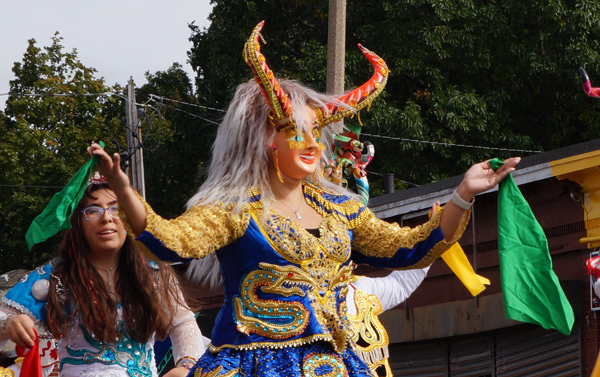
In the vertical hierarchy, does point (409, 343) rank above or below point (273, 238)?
above

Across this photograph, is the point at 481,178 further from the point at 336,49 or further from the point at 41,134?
the point at 41,134

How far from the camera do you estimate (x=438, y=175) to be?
1867 cm

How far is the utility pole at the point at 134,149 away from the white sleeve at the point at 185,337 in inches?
478

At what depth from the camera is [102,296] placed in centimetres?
561

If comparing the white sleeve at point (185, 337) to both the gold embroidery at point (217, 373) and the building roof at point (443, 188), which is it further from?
the building roof at point (443, 188)

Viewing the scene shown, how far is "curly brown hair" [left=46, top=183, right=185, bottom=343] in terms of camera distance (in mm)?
5520

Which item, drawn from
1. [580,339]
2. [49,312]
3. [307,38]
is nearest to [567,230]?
[580,339]

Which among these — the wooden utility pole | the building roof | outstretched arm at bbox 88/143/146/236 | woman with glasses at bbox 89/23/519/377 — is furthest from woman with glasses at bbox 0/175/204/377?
the wooden utility pole

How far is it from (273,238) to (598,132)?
14.8 m

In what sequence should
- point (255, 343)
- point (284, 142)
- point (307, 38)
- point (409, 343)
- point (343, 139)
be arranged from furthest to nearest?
point (307, 38)
point (409, 343)
point (343, 139)
point (284, 142)
point (255, 343)

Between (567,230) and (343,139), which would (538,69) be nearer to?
(567,230)

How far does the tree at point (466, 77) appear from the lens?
18.4m

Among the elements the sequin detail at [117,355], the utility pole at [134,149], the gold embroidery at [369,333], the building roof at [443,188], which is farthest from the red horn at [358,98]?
the utility pole at [134,149]

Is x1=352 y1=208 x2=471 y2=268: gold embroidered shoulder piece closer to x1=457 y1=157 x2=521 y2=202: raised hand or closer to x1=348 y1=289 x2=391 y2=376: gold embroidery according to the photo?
x1=457 y1=157 x2=521 y2=202: raised hand
